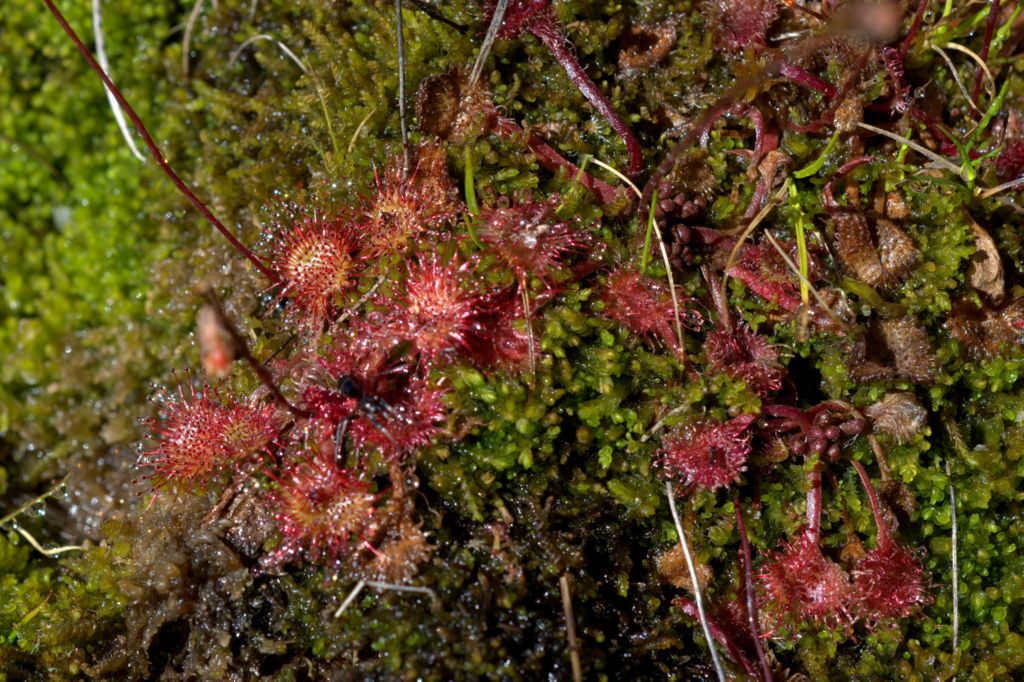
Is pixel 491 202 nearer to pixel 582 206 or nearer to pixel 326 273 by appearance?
pixel 582 206

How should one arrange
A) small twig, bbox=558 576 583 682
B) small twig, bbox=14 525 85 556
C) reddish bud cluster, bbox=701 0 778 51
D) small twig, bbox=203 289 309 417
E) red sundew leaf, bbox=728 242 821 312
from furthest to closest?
small twig, bbox=14 525 85 556 → reddish bud cluster, bbox=701 0 778 51 → red sundew leaf, bbox=728 242 821 312 → small twig, bbox=558 576 583 682 → small twig, bbox=203 289 309 417

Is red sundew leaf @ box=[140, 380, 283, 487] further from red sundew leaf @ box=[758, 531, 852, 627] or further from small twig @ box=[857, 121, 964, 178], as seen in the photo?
small twig @ box=[857, 121, 964, 178]

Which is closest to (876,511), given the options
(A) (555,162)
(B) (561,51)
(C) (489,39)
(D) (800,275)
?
(D) (800,275)

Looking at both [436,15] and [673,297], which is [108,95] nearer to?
[436,15]

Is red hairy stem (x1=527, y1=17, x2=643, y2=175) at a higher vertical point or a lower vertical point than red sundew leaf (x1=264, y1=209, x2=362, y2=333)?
higher

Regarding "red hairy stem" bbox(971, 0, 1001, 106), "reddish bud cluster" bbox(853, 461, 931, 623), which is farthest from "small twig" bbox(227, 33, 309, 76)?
"reddish bud cluster" bbox(853, 461, 931, 623)

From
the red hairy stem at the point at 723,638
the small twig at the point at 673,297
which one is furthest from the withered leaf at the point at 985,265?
the red hairy stem at the point at 723,638


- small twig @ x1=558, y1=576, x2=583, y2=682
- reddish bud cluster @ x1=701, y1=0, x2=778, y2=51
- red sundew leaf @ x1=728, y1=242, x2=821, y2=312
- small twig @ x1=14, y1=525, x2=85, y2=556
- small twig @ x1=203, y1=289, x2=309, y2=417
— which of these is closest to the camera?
small twig @ x1=203, y1=289, x2=309, y2=417
